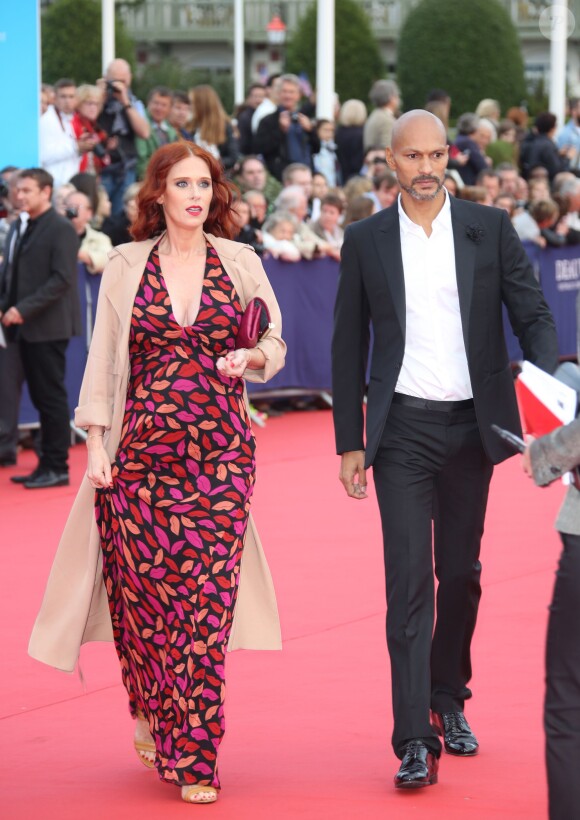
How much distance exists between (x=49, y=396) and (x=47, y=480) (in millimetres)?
551

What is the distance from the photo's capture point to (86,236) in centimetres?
1210

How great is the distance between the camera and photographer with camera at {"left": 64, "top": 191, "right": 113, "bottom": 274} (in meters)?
11.9

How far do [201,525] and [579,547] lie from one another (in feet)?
4.96

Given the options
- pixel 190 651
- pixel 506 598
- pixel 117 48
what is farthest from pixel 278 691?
pixel 117 48

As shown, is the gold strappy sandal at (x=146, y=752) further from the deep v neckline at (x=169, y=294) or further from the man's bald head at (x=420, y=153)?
the man's bald head at (x=420, y=153)

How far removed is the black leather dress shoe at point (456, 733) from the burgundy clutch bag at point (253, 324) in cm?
140

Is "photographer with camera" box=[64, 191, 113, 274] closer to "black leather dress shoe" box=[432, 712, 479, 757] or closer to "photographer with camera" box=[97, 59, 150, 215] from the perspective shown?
"photographer with camera" box=[97, 59, 150, 215]

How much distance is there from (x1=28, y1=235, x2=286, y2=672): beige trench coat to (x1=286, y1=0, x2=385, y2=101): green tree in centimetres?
4203

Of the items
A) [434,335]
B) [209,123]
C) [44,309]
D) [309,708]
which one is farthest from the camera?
[209,123]

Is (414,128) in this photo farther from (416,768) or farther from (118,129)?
(118,129)

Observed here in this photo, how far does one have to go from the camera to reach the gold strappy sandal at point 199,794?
5.01 metres

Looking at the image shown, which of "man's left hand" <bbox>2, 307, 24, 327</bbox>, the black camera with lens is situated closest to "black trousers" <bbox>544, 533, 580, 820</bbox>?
"man's left hand" <bbox>2, 307, 24, 327</bbox>

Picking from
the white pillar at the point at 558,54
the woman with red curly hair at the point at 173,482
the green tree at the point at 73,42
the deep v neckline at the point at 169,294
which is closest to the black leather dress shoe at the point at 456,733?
the woman with red curly hair at the point at 173,482

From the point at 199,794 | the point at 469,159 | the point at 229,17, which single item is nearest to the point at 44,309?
the point at 199,794
